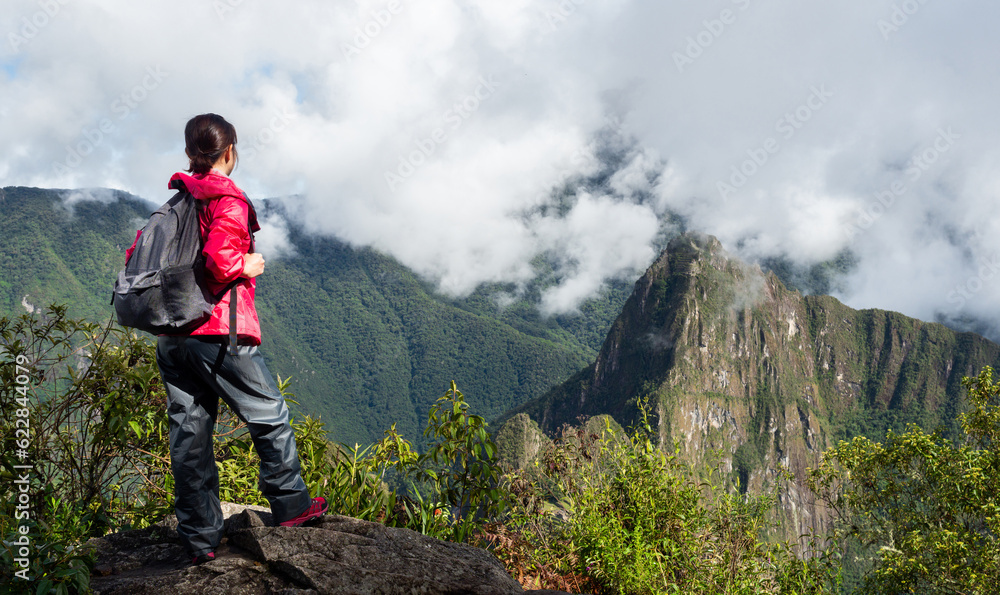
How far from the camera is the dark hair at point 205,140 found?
232cm

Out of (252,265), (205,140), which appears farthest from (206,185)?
(252,265)

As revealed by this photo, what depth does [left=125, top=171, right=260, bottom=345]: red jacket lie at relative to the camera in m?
2.15

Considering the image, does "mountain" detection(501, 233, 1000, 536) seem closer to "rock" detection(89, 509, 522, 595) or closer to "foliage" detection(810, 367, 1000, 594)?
"foliage" detection(810, 367, 1000, 594)

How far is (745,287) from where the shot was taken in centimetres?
11081

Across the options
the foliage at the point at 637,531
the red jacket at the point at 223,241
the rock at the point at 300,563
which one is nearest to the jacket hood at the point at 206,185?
the red jacket at the point at 223,241

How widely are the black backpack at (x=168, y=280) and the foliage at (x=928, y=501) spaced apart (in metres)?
A: 6.89

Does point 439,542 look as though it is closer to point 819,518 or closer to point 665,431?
point 665,431

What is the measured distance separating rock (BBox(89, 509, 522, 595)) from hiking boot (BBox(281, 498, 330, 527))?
0.16 ft

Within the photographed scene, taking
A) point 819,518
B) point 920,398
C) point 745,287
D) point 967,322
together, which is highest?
point 967,322

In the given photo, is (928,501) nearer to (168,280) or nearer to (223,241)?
(223,241)

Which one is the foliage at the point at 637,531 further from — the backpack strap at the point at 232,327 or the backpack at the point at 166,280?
the backpack at the point at 166,280

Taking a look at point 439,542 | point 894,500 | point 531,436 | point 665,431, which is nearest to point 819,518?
point 665,431

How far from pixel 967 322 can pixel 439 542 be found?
253402 millimetres

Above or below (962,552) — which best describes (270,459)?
above
